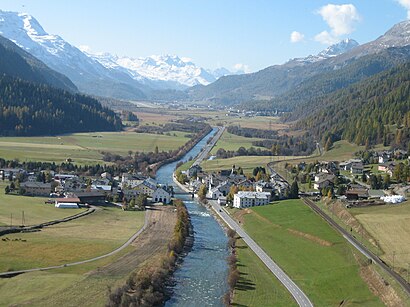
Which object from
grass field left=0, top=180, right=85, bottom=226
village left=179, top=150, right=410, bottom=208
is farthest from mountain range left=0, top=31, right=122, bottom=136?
grass field left=0, top=180, right=85, bottom=226

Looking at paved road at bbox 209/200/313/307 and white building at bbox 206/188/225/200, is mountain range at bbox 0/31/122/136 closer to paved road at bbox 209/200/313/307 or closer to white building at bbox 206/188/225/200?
white building at bbox 206/188/225/200

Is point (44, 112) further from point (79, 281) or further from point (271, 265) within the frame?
point (79, 281)

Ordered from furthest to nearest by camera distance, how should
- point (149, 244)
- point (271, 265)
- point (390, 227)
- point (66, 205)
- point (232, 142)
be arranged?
point (232, 142) < point (66, 205) < point (149, 244) < point (390, 227) < point (271, 265)

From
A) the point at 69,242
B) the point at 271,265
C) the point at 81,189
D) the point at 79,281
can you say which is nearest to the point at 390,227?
the point at 271,265

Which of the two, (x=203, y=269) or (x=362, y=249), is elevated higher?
(x=362, y=249)

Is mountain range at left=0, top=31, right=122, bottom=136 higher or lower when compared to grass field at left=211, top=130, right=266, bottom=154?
higher

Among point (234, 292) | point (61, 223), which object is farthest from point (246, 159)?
point (234, 292)
